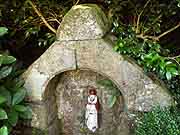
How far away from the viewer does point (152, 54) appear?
6.89ft

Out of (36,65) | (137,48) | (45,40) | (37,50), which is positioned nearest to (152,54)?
(137,48)

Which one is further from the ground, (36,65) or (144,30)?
(144,30)

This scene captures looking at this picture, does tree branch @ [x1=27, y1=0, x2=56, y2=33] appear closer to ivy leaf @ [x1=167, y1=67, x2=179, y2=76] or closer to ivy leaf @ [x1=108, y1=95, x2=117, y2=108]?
ivy leaf @ [x1=108, y1=95, x2=117, y2=108]

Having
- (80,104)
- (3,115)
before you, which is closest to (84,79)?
(80,104)

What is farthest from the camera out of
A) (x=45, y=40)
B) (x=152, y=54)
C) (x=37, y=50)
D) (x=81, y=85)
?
(x=37, y=50)

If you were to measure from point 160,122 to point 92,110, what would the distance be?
0.59m

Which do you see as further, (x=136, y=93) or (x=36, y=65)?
(x=36, y=65)

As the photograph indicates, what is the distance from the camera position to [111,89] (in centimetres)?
243

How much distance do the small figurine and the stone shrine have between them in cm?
6

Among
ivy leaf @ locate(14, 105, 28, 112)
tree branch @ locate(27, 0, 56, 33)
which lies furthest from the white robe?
tree branch @ locate(27, 0, 56, 33)

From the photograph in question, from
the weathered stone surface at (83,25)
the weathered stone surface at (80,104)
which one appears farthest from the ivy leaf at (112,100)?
the weathered stone surface at (83,25)

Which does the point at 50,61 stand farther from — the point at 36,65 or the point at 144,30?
the point at 144,30

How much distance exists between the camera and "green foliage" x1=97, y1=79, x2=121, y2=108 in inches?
91.1

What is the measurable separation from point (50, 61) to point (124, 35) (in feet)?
1.92
